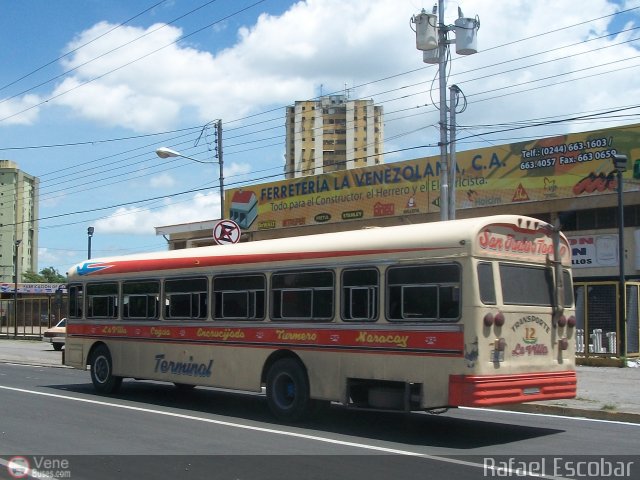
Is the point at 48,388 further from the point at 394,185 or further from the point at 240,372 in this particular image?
the point at 394,185

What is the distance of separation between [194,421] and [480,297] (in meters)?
4.97

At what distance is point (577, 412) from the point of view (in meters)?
13.2

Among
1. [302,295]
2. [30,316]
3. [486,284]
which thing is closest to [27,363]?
[302,295]

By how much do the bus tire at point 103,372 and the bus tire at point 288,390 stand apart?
5.02m

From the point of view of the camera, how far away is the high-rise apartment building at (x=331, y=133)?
337 feet

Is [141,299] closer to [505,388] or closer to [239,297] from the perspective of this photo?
[239,297]

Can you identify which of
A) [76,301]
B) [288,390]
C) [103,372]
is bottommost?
[103,372]

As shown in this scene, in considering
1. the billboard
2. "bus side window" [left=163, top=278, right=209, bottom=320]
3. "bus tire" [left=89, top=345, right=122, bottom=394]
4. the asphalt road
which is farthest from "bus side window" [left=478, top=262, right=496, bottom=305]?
the billboard

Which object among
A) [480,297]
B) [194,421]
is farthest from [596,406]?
[194,421]

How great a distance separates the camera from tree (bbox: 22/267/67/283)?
140 meters

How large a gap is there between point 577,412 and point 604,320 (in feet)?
31.6

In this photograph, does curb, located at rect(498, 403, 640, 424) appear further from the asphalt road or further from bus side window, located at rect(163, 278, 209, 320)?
bus side window, located at rect(163, 278, 209, 320)

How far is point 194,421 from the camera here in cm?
1259

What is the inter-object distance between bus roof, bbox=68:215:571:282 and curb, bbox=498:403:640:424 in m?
2.62
